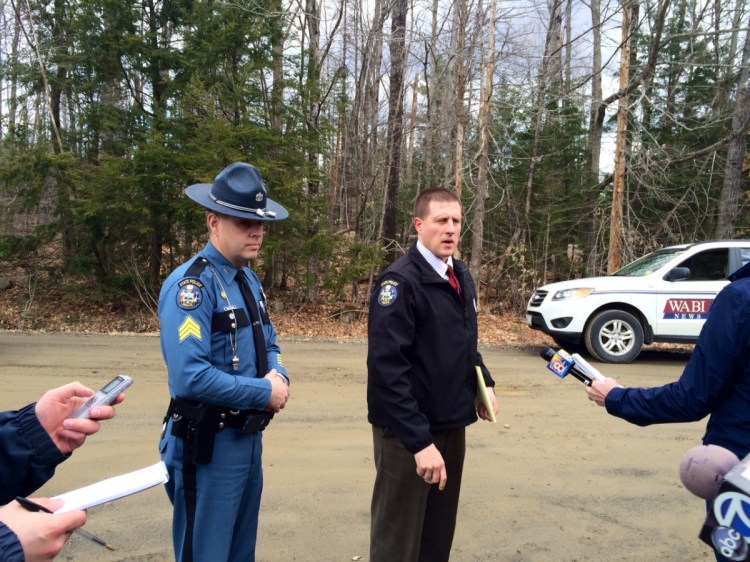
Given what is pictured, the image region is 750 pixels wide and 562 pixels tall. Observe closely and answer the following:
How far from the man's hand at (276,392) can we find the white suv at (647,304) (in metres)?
7.05

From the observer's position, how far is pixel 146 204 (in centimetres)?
1160

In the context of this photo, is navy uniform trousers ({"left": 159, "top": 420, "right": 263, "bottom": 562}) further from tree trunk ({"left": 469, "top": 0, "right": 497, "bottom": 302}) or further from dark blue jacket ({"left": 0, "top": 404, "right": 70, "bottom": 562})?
tree trunk ({"left": 469, "top": 0, "right": 497, "bottom": 302})

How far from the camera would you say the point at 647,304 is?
325 inches

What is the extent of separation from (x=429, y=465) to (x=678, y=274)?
7.07 meters

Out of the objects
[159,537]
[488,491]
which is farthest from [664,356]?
[159,537]

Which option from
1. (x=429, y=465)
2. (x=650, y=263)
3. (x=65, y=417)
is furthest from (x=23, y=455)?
(x=650, y=263)

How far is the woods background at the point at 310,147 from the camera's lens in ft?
38.0

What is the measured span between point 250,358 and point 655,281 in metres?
7.85

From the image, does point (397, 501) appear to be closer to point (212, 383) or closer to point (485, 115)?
point (212, 383)

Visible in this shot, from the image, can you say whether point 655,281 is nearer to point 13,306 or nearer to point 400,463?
point 400,463

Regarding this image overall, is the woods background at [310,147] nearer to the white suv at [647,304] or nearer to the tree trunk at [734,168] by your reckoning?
the tree trunk at [734,168]

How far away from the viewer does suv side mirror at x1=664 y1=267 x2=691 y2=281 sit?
7.67 m

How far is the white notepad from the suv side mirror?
8168mm

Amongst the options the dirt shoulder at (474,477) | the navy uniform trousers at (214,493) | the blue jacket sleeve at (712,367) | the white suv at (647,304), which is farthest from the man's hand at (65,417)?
the white suv at (647,304)
